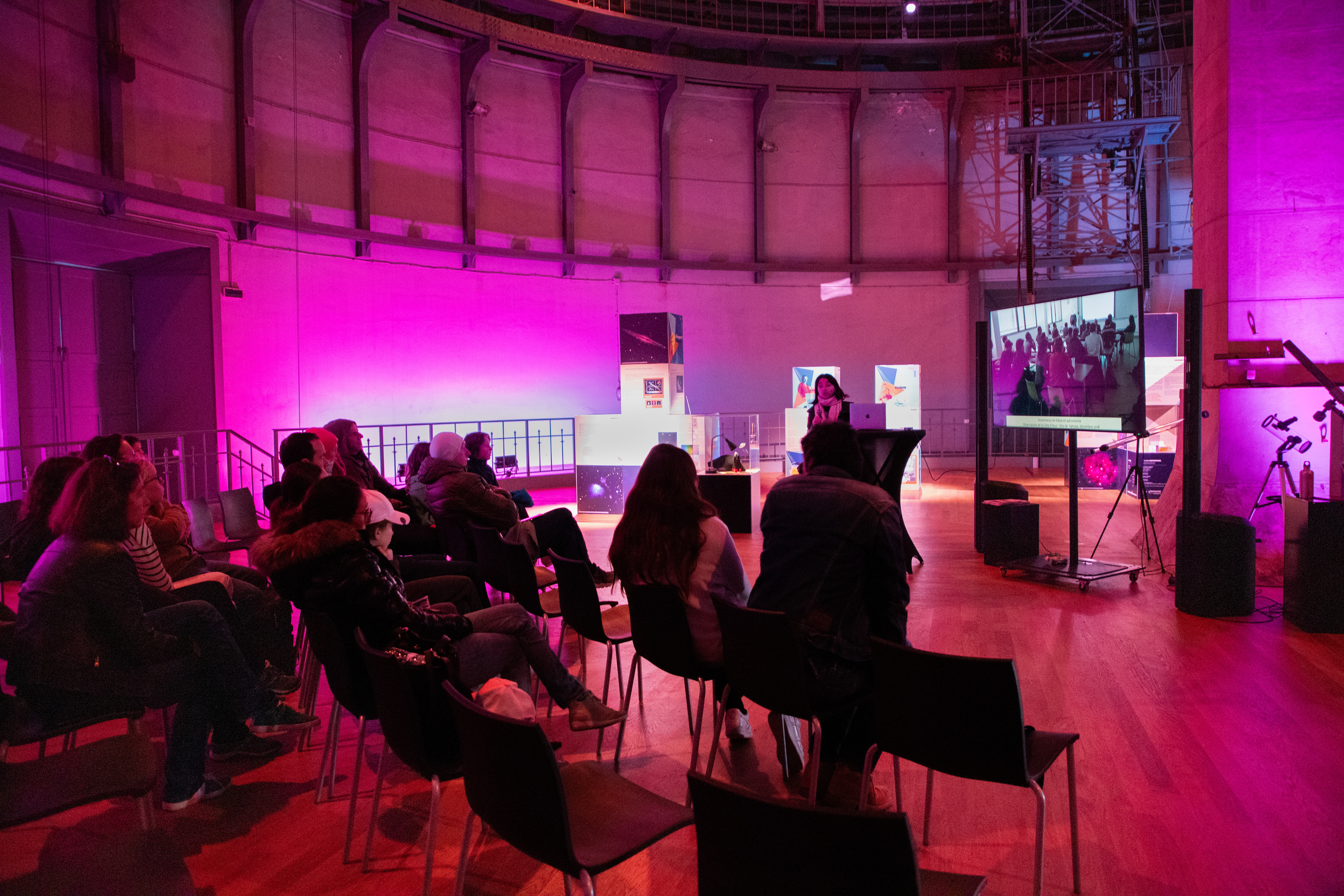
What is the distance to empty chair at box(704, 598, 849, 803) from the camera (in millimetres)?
2600

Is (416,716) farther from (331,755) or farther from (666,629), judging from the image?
(331,755)

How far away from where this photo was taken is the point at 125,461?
10.1ft

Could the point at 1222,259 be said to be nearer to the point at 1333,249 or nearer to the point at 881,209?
the point at 1333,249

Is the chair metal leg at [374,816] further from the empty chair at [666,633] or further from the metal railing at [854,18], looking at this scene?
the metal railing at [854,18]

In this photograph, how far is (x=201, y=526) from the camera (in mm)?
5059

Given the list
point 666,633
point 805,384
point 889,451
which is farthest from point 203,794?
point 805,384

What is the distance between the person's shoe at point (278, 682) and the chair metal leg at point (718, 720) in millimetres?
1897

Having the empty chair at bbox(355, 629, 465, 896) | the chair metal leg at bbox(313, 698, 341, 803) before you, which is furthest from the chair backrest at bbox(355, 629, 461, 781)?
the chair metal leg at bbox(313, 698, 341, 803)

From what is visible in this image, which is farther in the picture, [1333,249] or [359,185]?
[359,185]

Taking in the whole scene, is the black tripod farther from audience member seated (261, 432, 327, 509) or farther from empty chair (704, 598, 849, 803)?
audience member seated (261, 432, 327, 509)

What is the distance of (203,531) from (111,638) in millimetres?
2565

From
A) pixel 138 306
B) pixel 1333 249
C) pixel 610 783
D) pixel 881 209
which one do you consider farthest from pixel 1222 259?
pixel 138 306

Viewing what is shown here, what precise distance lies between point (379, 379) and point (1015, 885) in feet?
31.2

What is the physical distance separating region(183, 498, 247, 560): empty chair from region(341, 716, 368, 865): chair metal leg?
2735mm
